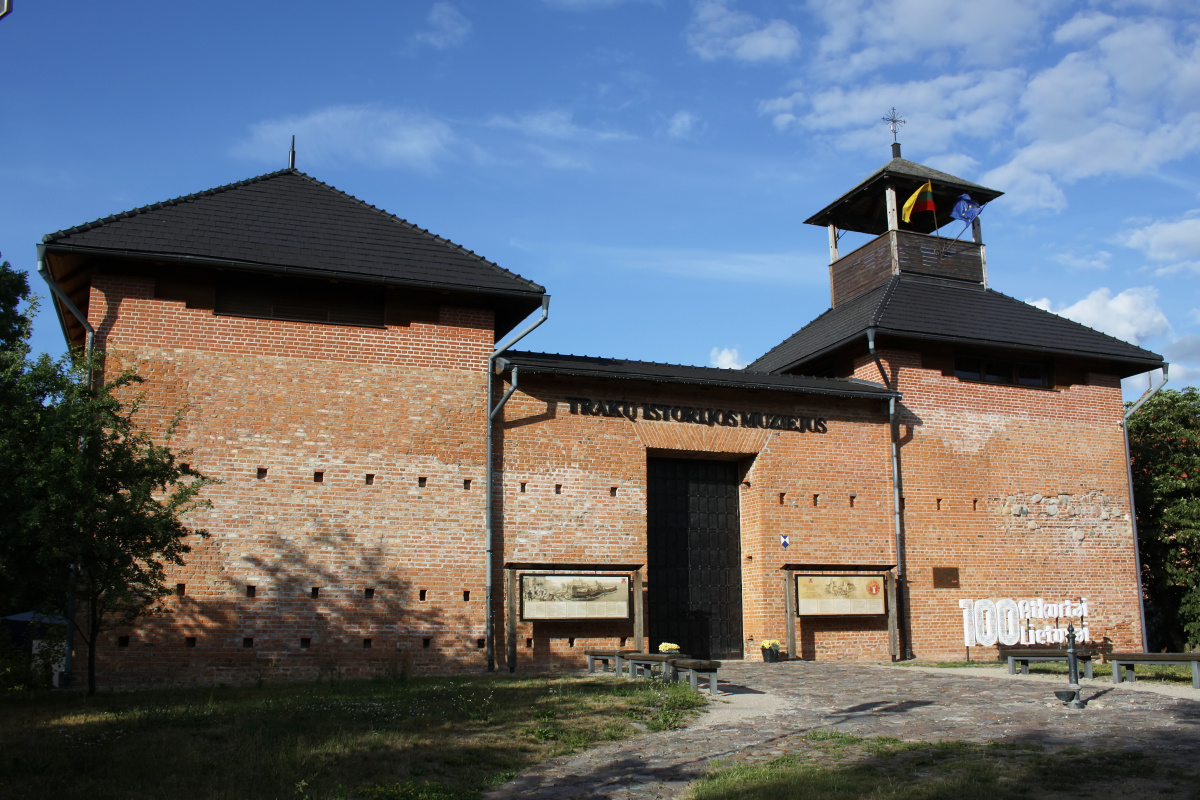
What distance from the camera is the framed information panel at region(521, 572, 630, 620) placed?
15.0m

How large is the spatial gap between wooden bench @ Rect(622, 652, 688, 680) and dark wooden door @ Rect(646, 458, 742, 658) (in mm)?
2515

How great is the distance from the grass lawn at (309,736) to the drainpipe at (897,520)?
7.38 meters

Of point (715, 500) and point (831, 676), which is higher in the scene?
point (715, 500)

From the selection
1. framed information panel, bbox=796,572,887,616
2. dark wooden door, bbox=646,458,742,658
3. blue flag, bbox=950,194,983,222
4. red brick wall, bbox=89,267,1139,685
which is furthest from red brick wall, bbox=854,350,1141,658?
blue flag, bbox=950,194,983,222

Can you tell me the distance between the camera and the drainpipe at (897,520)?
17.5m

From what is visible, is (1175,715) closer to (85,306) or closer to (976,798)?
(976,798)

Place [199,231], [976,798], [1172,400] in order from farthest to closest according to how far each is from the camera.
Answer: [1172,400], [199,231], [976,798]

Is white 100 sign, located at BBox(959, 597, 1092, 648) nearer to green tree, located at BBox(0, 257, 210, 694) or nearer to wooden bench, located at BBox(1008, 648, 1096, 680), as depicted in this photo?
wooden bench, located at BBox(1008, 648, 1096, 680)

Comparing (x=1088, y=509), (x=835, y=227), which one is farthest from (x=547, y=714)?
(x=835, y=227)

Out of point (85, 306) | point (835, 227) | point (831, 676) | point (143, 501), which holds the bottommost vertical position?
point (831, 676)

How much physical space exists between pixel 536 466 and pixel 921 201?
11.6 m

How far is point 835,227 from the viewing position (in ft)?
78.4

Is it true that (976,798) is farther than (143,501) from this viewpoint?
No

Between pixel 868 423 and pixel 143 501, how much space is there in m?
12.4
